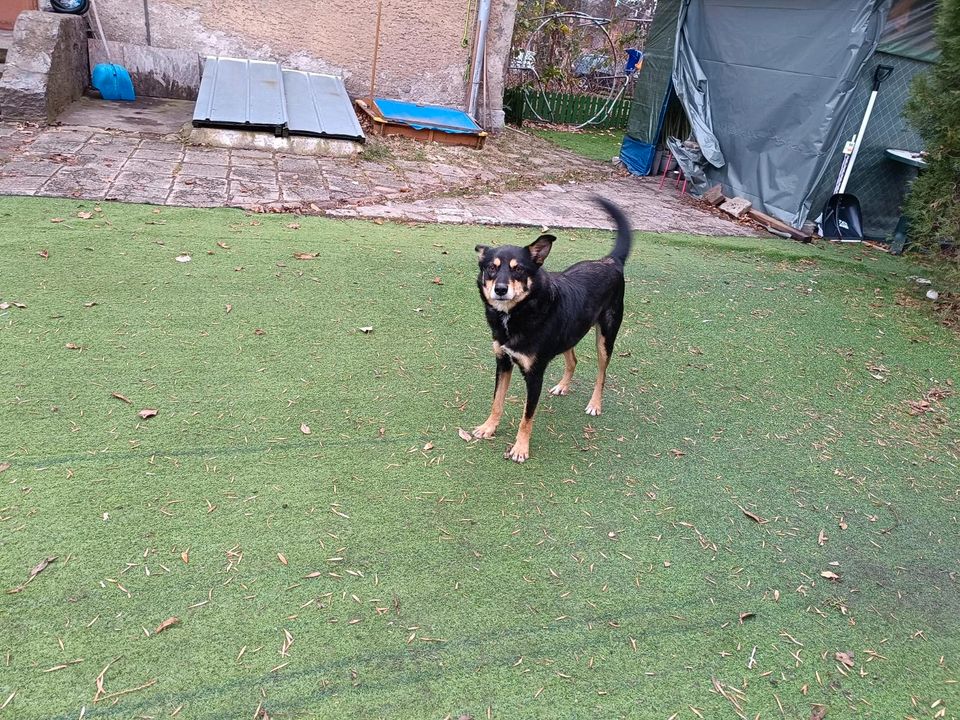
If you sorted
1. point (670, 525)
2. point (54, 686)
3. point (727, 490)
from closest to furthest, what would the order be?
1. point (54, 686)
2. point (670, 525)
3. point (727, 490)

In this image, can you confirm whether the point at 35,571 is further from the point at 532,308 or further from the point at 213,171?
the point at 213,171

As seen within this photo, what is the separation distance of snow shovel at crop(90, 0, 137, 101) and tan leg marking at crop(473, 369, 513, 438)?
9.29 m

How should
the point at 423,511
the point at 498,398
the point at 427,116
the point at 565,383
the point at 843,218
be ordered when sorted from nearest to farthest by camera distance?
the point at 423,511 → the point at 498,398 → the point at 565,383 → the point at 843,218 → the point at 427,116

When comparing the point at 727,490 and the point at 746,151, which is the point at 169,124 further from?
the point at 727,490

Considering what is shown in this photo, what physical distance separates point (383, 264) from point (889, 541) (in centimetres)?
→ 401

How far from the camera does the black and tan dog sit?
2.84 meters

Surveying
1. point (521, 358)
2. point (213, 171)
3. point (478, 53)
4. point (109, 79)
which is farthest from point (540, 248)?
point (109, 79)

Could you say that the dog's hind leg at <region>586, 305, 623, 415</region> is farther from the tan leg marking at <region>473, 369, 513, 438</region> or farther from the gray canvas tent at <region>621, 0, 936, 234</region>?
the gray canvas tent at <region>621, 0, 936, 234</region>

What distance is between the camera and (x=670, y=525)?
2887mm

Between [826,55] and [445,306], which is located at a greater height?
[826,55]

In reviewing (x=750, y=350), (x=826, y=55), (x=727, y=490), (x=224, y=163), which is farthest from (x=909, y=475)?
(x=224, y=163)

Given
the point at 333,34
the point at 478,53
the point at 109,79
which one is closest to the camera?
the point at 109,79

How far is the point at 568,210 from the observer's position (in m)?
7.77

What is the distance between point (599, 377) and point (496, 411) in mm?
719
